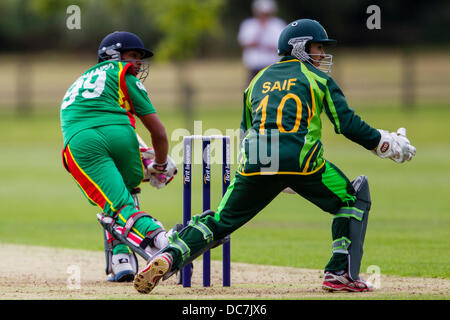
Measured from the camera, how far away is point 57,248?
888cm

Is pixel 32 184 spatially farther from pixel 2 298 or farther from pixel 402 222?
pixel 2 298

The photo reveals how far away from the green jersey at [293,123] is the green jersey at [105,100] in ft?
3.42

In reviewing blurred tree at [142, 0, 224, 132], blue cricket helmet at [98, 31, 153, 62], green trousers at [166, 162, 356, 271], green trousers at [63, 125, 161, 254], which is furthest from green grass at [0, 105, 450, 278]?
blurred tree at [142, 0, 224, 132]

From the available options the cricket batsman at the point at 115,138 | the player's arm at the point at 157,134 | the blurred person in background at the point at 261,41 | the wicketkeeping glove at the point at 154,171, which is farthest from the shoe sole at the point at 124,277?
the blurred person in background at the point at 261,41

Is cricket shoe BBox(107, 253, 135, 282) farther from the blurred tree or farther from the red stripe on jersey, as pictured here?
the blurred tree

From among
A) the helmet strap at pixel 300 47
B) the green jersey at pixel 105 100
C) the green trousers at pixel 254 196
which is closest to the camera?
the green trousers at pixel 254 196

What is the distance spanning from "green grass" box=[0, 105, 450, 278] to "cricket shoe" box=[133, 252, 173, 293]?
2303mm

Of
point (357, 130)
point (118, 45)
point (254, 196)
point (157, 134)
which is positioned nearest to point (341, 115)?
point (357, 130)

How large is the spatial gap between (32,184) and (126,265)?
28.0ft

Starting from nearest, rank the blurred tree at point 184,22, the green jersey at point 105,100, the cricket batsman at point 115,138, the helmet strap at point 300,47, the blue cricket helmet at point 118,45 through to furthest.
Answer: the helmet strap at point 300,47
the cricket batsman at point 115,138
the green jersey at point 105,100
the blue cricket helmet at point 118,45
the blurred tree at point 184,22

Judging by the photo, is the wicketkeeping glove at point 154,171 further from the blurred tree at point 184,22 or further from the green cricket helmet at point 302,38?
the blurred tree at point 184,22

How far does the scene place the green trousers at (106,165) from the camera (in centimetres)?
626

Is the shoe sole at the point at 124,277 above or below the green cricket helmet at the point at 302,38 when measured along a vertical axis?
below

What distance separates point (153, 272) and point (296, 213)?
244 inches
